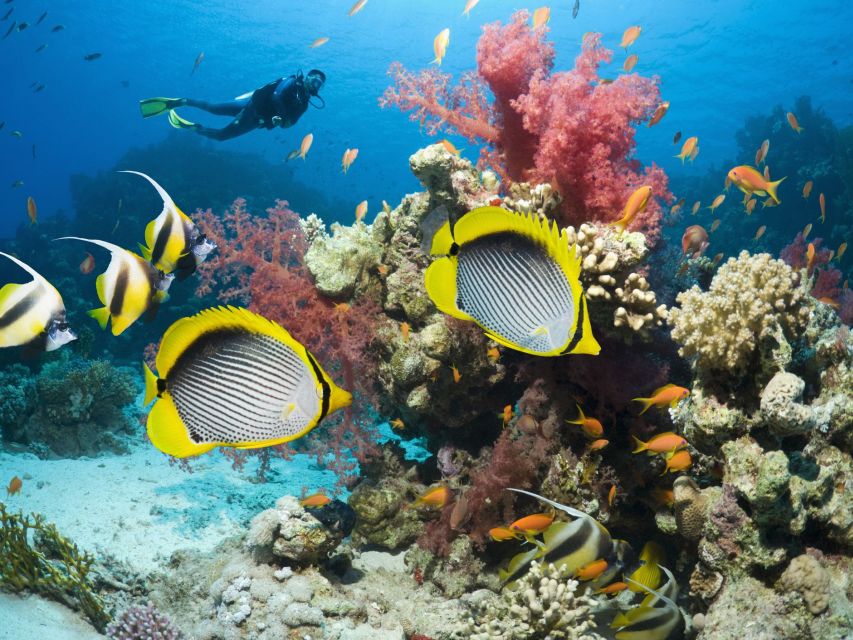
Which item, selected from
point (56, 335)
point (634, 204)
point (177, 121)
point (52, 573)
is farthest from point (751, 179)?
point (52, 573)

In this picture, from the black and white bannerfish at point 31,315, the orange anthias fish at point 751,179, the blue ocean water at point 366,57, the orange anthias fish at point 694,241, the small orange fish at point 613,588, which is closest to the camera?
the black and white bannerfish at point 31,315

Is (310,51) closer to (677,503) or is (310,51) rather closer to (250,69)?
(250,69)

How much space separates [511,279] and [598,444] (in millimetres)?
2320

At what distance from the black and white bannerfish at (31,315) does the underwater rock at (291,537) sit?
2.04 m

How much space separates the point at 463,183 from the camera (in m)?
4.45

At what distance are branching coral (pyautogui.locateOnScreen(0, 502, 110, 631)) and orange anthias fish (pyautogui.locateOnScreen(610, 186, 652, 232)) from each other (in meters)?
5.37

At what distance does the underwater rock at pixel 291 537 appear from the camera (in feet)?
12.0

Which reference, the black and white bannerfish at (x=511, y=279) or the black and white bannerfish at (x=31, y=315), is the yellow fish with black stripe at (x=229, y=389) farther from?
the black and white bannerfish at (x=31, y=315)

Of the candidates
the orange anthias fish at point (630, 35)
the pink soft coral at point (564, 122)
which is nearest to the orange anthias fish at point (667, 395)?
the pink soft coral at point (564, 122)

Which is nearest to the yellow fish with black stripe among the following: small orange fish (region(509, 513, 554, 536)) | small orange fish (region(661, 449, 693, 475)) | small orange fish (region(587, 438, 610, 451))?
small orange fish (region(509, 513, 554, 536))

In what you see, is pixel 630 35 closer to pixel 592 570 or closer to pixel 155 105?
pixel 155 105

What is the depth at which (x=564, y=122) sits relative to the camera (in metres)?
3.99

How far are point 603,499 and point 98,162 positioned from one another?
10161 cm

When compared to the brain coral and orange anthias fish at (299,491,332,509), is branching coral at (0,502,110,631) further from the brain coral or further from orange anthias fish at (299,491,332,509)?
the brain coral
